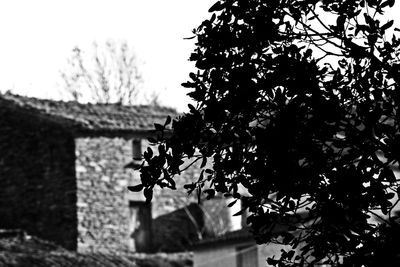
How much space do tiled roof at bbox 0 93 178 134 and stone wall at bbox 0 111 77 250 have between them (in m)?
0.32

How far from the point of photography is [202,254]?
1026 inches

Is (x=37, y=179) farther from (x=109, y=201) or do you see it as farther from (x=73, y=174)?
(x=109, y=201)

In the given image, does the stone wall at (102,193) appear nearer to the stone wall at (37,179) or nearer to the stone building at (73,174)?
the stone building at (73,174)

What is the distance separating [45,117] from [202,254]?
7.37 m

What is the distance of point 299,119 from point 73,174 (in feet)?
78.0

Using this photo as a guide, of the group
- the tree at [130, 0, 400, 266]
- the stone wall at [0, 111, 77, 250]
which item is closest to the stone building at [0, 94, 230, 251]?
the stone wall at [0, 111, 77, 250]

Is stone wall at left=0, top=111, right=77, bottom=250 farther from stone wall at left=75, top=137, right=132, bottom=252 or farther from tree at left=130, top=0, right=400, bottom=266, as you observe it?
tree at left=130, top=0, right=400, bottom=266

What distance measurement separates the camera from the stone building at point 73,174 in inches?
1187

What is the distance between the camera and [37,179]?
30.8 metres

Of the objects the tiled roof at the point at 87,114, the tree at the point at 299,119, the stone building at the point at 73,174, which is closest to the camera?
the tree at the point at 299,119

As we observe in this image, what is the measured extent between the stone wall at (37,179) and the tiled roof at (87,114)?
323 millimetres

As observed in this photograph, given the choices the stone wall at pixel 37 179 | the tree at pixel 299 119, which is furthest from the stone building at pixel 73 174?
the tree at pixel 299 119

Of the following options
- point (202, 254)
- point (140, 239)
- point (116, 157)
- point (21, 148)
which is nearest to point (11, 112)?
point (21, 148)

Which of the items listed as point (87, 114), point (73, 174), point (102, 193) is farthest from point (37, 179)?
point (87, 114)
